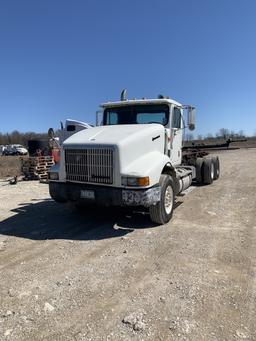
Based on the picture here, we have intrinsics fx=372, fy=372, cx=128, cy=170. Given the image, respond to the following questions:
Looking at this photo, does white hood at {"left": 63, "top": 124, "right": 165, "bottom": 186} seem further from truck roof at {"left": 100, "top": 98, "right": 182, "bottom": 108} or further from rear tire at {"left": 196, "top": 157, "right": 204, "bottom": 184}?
rear tire at {"left": 196, "top": 157, "right": 204, "bottom": 184}

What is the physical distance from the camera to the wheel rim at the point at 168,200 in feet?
25.5

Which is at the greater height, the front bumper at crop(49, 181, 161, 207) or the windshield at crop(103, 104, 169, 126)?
the windshield at crop(103, 104, 169, 126)

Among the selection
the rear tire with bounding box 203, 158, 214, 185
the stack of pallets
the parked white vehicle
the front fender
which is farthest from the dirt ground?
the parked white vehicle

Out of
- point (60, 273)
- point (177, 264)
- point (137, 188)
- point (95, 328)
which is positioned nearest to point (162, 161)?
point (137, 188)

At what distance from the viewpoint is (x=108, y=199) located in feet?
23.1

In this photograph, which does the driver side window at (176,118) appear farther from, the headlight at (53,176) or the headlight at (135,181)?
the headlight at (53,176)

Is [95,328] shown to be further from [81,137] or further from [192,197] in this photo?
[192,197]

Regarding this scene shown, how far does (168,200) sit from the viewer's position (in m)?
7.93

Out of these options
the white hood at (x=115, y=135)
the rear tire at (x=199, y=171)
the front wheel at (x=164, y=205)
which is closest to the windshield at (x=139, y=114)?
the white hood at (x=115, y=135)

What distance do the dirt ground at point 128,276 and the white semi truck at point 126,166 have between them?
24.6 inches

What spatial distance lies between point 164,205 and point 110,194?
4.05 feet

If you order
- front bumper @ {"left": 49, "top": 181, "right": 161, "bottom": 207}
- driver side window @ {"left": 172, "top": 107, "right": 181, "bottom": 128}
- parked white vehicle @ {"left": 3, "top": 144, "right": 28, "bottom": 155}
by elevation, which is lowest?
parked white vehicle @ {"left": 3, "top": 144, "right": 28, "bottom": 155}

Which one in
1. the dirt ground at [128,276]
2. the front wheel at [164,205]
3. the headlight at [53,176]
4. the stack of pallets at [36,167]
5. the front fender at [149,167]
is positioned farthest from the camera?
the stack of pallets at [36,167]

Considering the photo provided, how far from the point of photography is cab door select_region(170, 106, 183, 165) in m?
9.21
